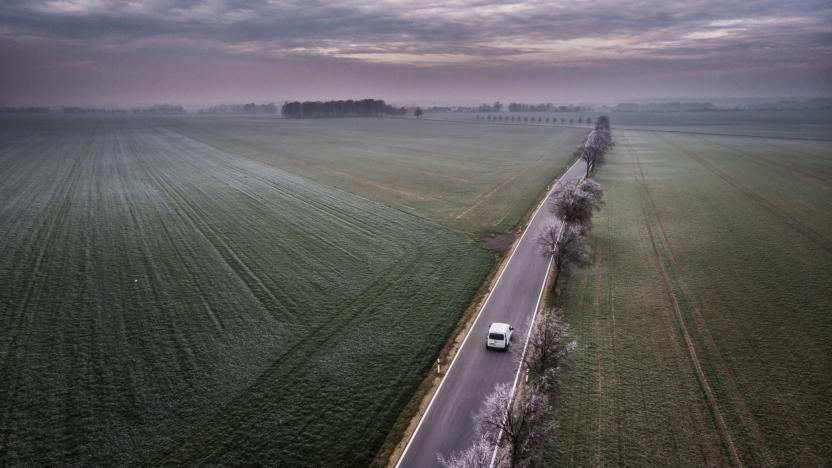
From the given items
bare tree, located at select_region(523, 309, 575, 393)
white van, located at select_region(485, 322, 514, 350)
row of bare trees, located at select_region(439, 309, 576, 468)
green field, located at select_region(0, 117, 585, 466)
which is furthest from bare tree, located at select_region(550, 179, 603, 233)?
row of bare trees, located at select_region(439, 309, 576, 468)

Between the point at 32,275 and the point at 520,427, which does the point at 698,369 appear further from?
the point at 32,275

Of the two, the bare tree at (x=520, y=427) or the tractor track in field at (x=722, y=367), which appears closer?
the bare tree at (x=520, y=427)

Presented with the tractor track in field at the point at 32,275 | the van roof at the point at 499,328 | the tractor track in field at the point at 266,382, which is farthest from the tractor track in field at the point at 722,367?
the tractor track in field at the point at 32,275

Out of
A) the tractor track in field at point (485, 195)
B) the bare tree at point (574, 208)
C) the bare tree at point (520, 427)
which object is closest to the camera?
the bare tree at point (520, 427)

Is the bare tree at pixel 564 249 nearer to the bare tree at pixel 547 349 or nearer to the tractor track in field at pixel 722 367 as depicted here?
the tractor track in field at pixel 722 367

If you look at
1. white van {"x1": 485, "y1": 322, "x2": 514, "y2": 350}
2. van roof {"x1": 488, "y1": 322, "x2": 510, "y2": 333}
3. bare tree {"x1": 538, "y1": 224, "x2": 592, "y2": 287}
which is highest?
bare tree {"x1": 538, "y1": 224, "x2": 592, "y2": 287}

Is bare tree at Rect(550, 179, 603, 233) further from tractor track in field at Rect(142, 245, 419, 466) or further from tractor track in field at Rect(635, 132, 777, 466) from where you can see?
tractor track in field at Rect(142, 245, 419, 466)
